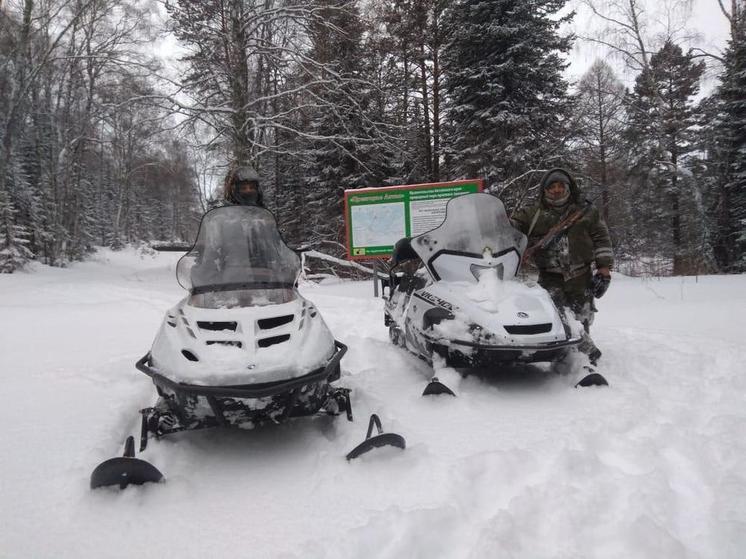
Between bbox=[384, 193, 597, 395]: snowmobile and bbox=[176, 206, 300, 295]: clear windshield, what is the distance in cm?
137

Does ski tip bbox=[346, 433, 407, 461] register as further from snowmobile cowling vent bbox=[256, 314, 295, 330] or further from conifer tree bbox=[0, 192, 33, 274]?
conifer tree bbox=[0, 192, 33, 274]

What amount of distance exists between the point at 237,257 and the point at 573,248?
11.2 ft

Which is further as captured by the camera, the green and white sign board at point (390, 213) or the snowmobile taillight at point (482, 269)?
the green and white sign board at point (390, 213)

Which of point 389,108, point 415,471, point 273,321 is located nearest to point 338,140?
point 389,108

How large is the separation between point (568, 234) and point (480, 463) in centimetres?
312

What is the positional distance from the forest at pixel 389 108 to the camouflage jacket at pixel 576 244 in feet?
19.5

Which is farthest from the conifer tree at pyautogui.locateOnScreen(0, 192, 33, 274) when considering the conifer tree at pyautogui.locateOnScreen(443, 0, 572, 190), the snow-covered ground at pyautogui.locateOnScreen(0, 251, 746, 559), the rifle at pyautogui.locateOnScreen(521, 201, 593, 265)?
the rifle at pyautogui.locateOnScreen(521, 201, 593, 265)

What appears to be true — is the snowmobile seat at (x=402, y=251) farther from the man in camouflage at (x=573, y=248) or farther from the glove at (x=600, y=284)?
the glove at (x=600, y=284)

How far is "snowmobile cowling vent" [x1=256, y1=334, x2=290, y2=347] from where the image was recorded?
2.76 m

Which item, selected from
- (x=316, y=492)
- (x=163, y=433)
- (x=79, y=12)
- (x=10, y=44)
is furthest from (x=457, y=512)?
(x=10, y=44)

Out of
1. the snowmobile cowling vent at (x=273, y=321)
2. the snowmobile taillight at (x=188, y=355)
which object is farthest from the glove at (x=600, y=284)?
the snowmobile taillight at (x=188, y=355)

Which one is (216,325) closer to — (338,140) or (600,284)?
(600,284)

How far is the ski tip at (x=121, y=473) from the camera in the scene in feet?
7.54

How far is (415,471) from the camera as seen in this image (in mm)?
2514
